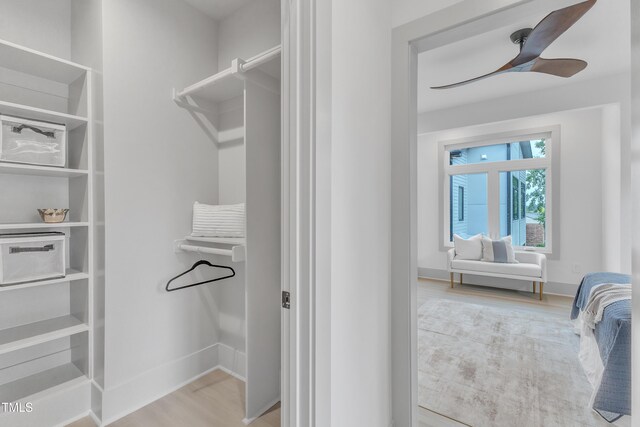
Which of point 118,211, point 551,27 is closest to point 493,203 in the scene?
point 551,27

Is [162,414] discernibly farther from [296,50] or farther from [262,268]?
[296,50]

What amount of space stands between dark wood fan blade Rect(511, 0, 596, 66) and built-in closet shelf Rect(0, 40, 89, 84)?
2765mm

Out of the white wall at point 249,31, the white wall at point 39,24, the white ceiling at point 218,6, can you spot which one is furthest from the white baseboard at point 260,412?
the white ceiling at point 218,6

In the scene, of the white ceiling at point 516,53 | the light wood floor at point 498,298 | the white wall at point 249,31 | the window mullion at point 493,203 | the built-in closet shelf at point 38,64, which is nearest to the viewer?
the built-in closet shelf at point 38,64

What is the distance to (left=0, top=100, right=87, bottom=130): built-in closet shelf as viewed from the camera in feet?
4.97

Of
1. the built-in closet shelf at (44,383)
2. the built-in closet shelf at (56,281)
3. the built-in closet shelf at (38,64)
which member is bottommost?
the built-in closet shelf at (44,383)

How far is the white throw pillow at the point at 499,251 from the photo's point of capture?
4.61 metres

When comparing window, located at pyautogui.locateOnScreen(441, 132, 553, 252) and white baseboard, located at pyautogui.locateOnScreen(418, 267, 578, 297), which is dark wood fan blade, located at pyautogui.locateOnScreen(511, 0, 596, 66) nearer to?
window, located at pyautogui.locateOnScreen(441, 132, 553, 252)

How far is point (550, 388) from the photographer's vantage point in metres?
2.13

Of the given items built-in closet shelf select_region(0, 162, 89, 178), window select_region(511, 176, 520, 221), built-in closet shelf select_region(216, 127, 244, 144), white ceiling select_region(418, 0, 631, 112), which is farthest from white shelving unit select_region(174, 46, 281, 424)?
window select_region(511, 176, 520, 221)

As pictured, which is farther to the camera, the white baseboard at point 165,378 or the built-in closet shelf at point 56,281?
the white baseboard at point 165,378

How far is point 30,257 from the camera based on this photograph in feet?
5.17

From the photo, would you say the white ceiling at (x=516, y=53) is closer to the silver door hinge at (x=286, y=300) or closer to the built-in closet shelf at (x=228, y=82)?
the built-in closet shelf at (x=228, y=82)

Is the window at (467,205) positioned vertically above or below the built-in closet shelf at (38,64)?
below
